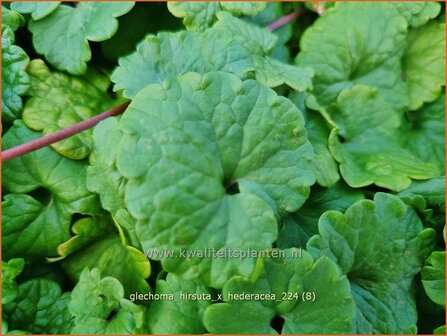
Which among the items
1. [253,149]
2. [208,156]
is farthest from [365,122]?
[208,156]

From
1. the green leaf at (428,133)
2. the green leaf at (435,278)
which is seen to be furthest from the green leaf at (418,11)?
the green leaf at (435,278)

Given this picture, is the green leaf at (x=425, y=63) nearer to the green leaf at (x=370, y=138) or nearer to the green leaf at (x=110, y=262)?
the green leaf at (x=370, y=138)

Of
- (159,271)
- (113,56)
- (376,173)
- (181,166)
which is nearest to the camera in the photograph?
(181,166)

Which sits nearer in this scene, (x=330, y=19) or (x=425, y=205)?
(x=425, y=205)

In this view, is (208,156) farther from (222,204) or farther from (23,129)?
(23,129)

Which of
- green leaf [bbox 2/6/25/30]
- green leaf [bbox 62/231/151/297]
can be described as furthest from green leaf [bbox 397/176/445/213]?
green leaf [bbox 2/6/25/30]

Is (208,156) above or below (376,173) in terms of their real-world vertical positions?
above
